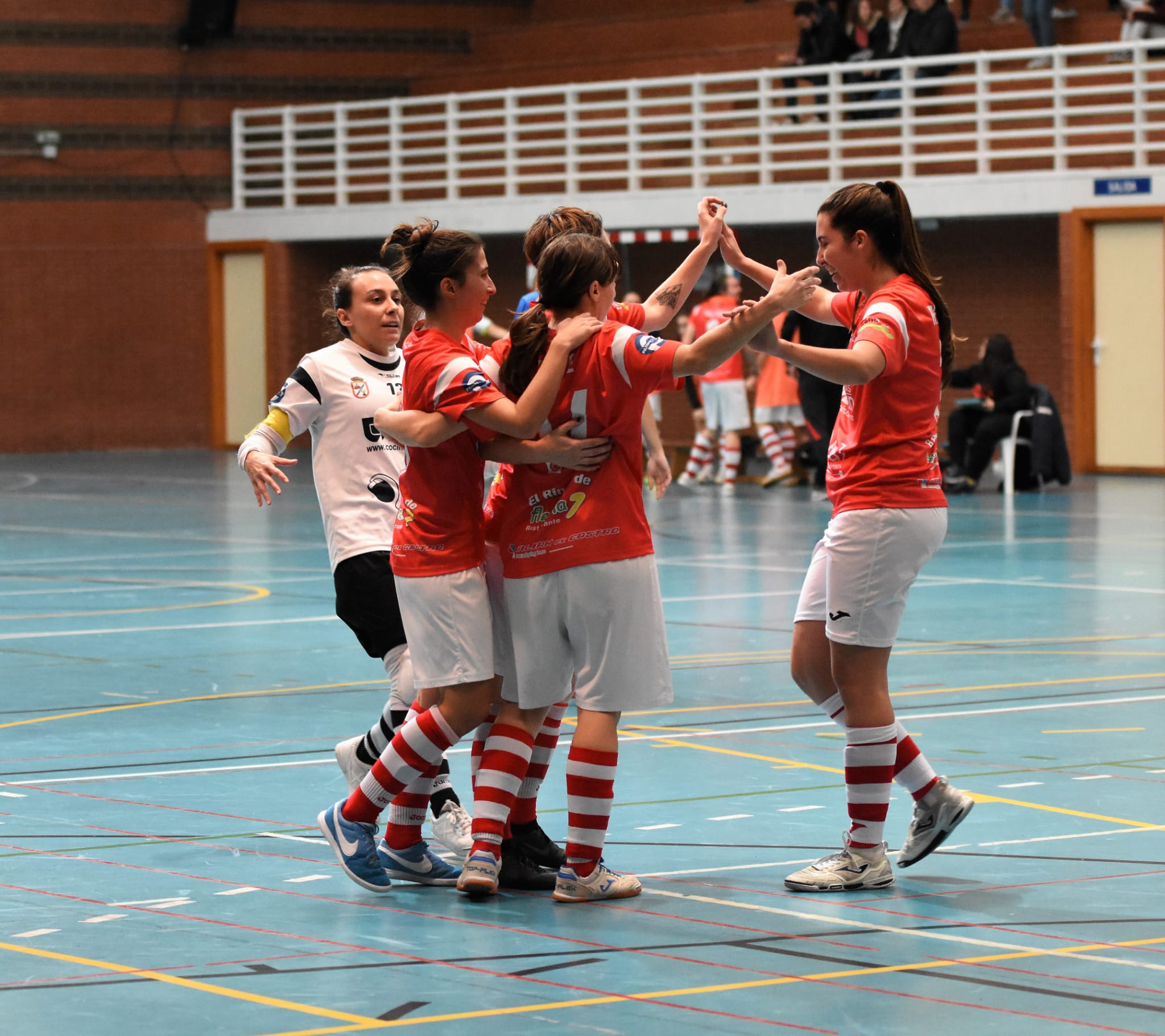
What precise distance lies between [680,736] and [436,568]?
2.78 metres

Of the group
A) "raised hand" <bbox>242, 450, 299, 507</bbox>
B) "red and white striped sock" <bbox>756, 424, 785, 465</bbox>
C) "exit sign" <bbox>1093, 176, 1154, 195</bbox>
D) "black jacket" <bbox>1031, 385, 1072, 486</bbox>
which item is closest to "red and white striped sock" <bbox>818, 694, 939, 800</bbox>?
"raised hand" <bbox>242, 450, 299, 507</bbox>

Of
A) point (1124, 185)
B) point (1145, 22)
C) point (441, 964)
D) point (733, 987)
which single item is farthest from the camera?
point (1145, 22)

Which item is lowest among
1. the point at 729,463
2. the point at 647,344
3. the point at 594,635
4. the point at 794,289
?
the point at 594,635

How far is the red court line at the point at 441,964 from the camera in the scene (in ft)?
14.6

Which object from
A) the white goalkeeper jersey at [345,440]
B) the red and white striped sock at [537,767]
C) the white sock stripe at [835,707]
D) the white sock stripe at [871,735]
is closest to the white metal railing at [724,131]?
the white goalkeeper jersey at [345,440]

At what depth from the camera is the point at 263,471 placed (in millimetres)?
6238

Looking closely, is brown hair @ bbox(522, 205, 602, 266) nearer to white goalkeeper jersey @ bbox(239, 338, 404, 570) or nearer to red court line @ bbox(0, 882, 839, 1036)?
white goalkeeper jersey @ bbox(239, 338, 404, 570)

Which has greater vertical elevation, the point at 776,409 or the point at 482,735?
the point at 776,409

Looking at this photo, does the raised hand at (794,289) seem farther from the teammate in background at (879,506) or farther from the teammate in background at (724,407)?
the teammate in background at (724,407)

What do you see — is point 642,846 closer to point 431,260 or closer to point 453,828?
point 453,828

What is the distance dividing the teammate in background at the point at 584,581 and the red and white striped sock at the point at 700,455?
17808mm

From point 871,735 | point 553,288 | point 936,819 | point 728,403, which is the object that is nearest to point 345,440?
point 553,288

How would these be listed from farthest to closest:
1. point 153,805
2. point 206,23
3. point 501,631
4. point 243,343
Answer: point 243,343
point 206,23
point 153,805
point 501,631

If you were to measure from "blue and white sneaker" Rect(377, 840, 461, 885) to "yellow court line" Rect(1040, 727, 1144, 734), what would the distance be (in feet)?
10.4
